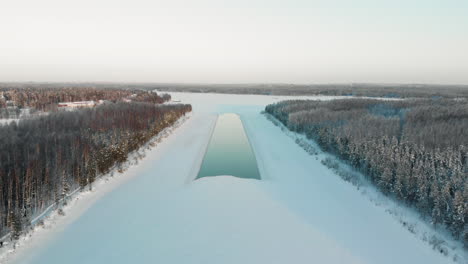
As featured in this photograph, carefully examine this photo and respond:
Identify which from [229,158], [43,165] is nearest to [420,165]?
[229,158]

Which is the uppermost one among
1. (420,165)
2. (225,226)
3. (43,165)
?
(420,165)

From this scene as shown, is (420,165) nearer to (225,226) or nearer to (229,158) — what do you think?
(225,226)

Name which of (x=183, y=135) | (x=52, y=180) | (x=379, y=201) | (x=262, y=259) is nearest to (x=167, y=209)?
(x=262, y=259)

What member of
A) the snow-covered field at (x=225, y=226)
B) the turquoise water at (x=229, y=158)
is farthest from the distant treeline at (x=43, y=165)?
the turquoise water at (x=229, y=158)

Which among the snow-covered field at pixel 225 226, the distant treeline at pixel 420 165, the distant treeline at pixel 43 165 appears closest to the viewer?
the snow-covered field at pixel 225 226

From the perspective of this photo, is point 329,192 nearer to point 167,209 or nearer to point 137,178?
point 167,209

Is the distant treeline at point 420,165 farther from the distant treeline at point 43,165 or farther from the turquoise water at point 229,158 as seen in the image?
the distant treeline at point 43,165
